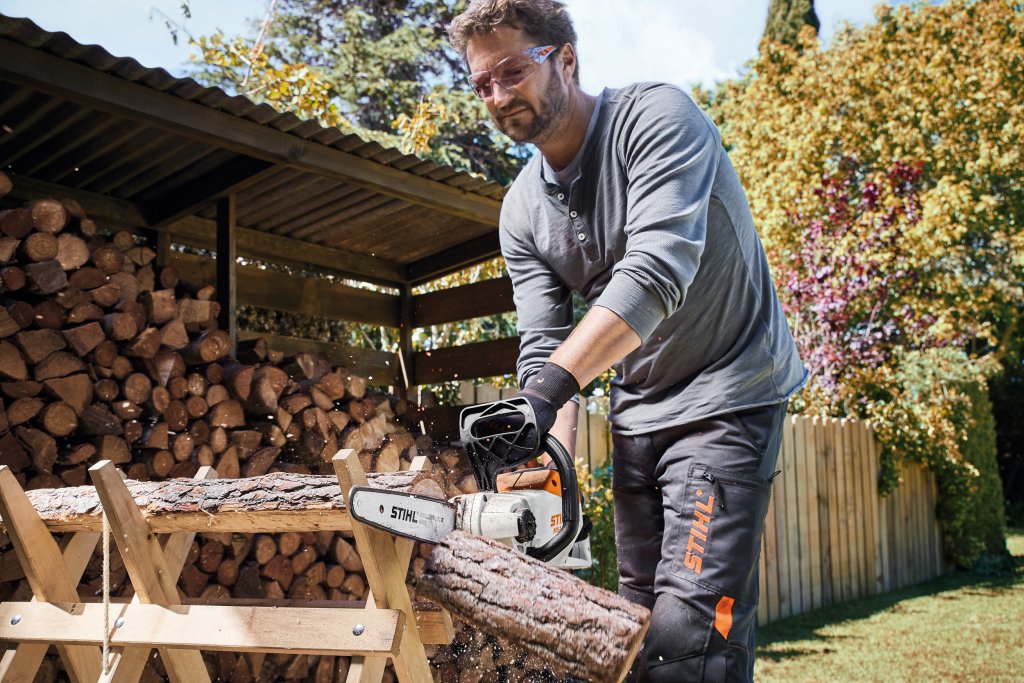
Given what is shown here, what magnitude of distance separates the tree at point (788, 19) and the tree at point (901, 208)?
2317mm

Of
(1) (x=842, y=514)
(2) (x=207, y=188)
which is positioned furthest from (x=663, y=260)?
(1) (x=842, y=514)

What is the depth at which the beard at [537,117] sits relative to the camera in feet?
6.37

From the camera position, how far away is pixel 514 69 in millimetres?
1899

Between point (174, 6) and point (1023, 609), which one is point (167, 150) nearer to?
point (174, 6)

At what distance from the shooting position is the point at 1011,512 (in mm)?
15125

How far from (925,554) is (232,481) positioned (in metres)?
8.77

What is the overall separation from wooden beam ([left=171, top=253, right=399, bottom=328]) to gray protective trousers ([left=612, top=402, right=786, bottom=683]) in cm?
332

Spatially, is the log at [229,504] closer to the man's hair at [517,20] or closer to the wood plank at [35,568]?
the wood plank at [35,568]

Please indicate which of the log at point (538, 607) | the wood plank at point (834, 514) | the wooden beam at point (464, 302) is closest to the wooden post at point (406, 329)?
the wooden beam at point (464, 302)

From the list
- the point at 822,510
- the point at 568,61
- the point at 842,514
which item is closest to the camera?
the point at 568,61

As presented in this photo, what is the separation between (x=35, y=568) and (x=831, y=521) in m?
6.53

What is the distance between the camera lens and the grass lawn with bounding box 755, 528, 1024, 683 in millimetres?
4406

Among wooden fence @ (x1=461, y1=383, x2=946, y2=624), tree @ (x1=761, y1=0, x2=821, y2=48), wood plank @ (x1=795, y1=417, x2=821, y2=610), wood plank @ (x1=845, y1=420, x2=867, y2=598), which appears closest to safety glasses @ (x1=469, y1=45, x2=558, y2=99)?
wooden fence @ (x1=461, y1=383, x2=946, y2=624)

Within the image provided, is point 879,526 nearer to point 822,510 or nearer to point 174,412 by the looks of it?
point 822,510
